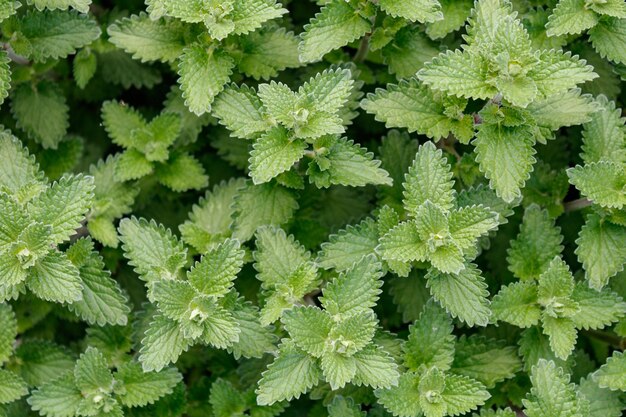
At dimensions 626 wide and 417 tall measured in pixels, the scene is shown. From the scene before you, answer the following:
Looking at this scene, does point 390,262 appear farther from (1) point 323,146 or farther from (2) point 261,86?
(2) point 261,86

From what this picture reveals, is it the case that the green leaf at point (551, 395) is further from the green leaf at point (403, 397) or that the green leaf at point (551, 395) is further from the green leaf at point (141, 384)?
the green leaf at point (141, 384)

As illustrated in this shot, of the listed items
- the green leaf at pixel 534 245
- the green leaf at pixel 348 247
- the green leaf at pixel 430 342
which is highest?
the green leaf at pixel 348 247

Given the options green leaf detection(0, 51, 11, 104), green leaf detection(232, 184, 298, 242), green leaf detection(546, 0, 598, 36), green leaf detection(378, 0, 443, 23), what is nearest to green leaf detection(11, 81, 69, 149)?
green leaf detection(0, 51, 11, 104)

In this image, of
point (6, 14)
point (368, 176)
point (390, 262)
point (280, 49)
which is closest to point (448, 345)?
point (390, 262)

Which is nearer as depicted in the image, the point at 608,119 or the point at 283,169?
the point at 283,169

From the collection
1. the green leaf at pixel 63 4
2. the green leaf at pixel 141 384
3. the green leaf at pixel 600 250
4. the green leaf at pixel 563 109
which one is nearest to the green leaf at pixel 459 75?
the green leaf at pixel 563 109

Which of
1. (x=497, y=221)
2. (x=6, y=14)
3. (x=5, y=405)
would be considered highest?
(x=6, y=14)

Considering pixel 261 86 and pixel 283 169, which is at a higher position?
pixel 261 86
